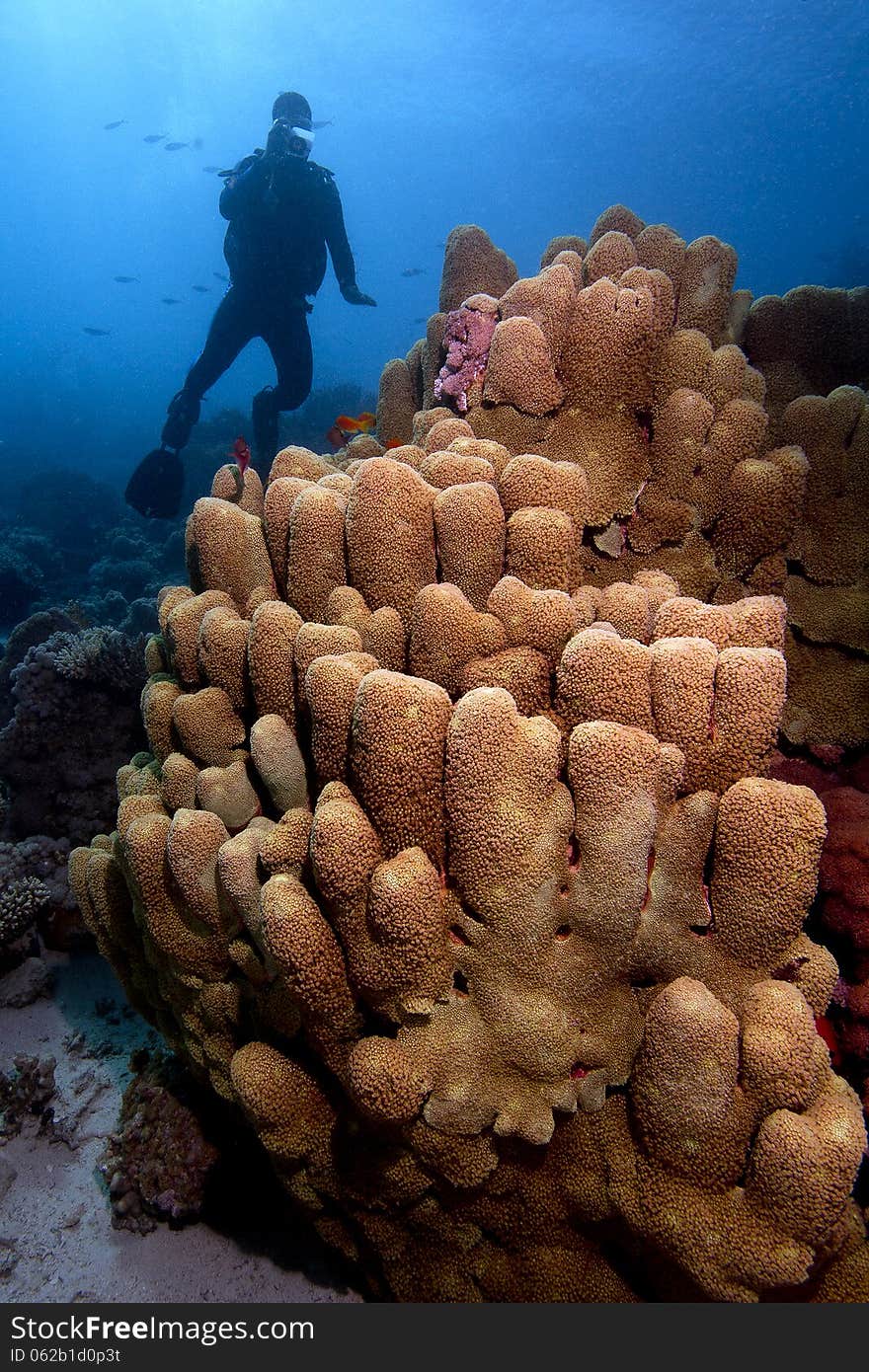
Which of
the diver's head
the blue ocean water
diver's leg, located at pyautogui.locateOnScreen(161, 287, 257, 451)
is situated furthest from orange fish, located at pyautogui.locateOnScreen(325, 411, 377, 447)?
the blue ocean water

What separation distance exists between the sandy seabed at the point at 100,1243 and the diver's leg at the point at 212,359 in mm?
9207

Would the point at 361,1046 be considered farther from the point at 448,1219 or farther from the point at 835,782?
the point at 835,782

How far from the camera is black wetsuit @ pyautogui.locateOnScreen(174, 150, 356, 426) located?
1066 centimetres

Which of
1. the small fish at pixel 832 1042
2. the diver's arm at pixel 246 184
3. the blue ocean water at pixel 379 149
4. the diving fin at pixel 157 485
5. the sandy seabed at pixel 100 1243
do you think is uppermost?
the blue ocean water at pixel 379 149

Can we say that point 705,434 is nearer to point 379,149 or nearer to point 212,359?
point 212,359

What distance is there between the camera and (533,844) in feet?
6.24

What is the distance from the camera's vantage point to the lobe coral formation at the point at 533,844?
186 centimetres

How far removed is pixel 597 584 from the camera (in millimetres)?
3141

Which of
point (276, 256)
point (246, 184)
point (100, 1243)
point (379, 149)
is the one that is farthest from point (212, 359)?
point (379, 149)

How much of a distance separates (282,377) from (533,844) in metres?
10.5

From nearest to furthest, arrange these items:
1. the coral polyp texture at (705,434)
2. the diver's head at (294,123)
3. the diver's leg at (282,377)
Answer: the coral polyp texture at (705,434) → the diver's leg at (282,377) → the diver's head at (294,123)

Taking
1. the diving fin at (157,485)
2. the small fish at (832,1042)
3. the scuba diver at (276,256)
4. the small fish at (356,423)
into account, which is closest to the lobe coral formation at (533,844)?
the small fish at (832,1042)

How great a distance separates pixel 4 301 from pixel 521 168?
3856 inches

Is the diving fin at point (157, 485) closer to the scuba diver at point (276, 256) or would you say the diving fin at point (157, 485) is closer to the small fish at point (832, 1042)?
the scuba diver at point (276, 256)
